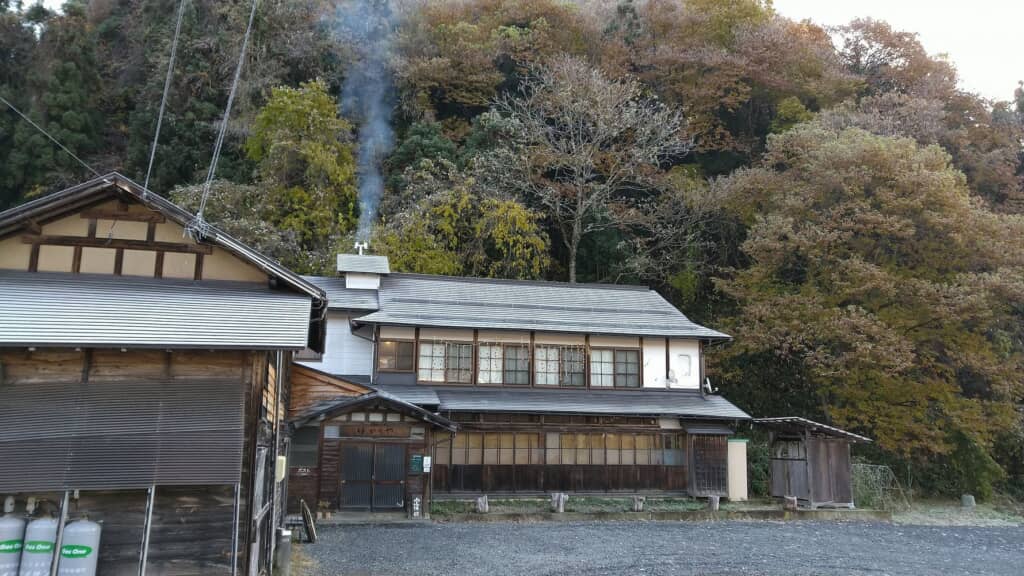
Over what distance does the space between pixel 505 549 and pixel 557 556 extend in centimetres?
111

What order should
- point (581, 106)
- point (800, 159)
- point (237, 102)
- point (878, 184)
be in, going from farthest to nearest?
point (237, 102)
point (581, 106)
point (800, 159)
point (878, 184)

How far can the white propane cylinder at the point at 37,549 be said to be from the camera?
7.77m

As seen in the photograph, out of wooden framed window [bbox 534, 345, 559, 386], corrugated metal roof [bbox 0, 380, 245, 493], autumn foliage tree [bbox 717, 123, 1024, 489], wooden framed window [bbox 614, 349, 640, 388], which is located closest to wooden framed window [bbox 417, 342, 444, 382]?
wooden framed window [bbox 534, 345, 559, 386]

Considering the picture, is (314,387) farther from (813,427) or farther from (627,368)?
(813,427)

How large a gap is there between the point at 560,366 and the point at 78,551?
15061mm

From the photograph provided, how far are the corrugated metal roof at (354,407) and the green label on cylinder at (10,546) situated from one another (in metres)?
8.36

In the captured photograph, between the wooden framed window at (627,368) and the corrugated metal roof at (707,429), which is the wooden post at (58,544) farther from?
the corrugated metal roof at (707,429)

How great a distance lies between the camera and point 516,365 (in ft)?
69.8

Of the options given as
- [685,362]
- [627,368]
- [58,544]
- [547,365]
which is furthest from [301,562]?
[685,362]

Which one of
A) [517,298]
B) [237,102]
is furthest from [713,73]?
[237,102]

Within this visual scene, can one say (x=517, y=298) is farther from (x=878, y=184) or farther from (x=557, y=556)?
(x=878, y=184)

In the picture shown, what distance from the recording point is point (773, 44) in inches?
1388

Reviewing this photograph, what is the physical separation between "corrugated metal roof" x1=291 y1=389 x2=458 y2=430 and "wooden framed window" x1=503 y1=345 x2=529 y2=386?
433 centimetres

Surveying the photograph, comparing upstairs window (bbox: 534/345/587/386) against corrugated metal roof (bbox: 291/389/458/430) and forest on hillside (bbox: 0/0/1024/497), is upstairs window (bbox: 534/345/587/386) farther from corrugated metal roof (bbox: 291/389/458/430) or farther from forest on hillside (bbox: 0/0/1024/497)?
forest on hillside (bbox: 0/0/1024/497)
